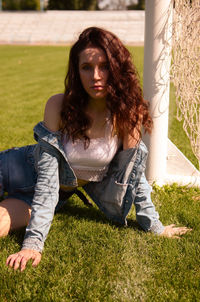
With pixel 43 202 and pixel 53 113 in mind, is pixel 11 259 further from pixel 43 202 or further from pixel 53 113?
pixel 53 113

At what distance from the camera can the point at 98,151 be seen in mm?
2396

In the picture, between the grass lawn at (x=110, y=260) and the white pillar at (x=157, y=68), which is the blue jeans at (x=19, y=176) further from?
the white pillar at (x=157, y=68)

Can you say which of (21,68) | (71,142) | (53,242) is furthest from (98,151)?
(21,68)

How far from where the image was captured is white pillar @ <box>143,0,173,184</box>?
2887 mm

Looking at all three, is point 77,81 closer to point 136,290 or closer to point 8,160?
point 8,160

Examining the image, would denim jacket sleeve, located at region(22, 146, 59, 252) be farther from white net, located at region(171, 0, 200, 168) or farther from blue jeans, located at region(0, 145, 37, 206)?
white net, located at region(171, 0, 200, 168)

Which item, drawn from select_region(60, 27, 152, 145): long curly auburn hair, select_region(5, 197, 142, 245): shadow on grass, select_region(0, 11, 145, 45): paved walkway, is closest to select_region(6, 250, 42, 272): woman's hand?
select_region(5, 197, 142, 245): shadow on grass

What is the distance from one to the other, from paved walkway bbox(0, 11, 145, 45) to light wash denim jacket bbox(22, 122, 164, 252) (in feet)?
80.0

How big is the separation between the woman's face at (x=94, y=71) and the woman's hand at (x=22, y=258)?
983 millimetres

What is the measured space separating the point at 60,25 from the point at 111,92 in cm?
3067

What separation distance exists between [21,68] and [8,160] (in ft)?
33.6

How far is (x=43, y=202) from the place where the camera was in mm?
2301

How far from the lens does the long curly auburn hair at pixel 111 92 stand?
2.12 metres

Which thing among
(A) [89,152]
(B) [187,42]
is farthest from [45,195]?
(B) [187,42]
